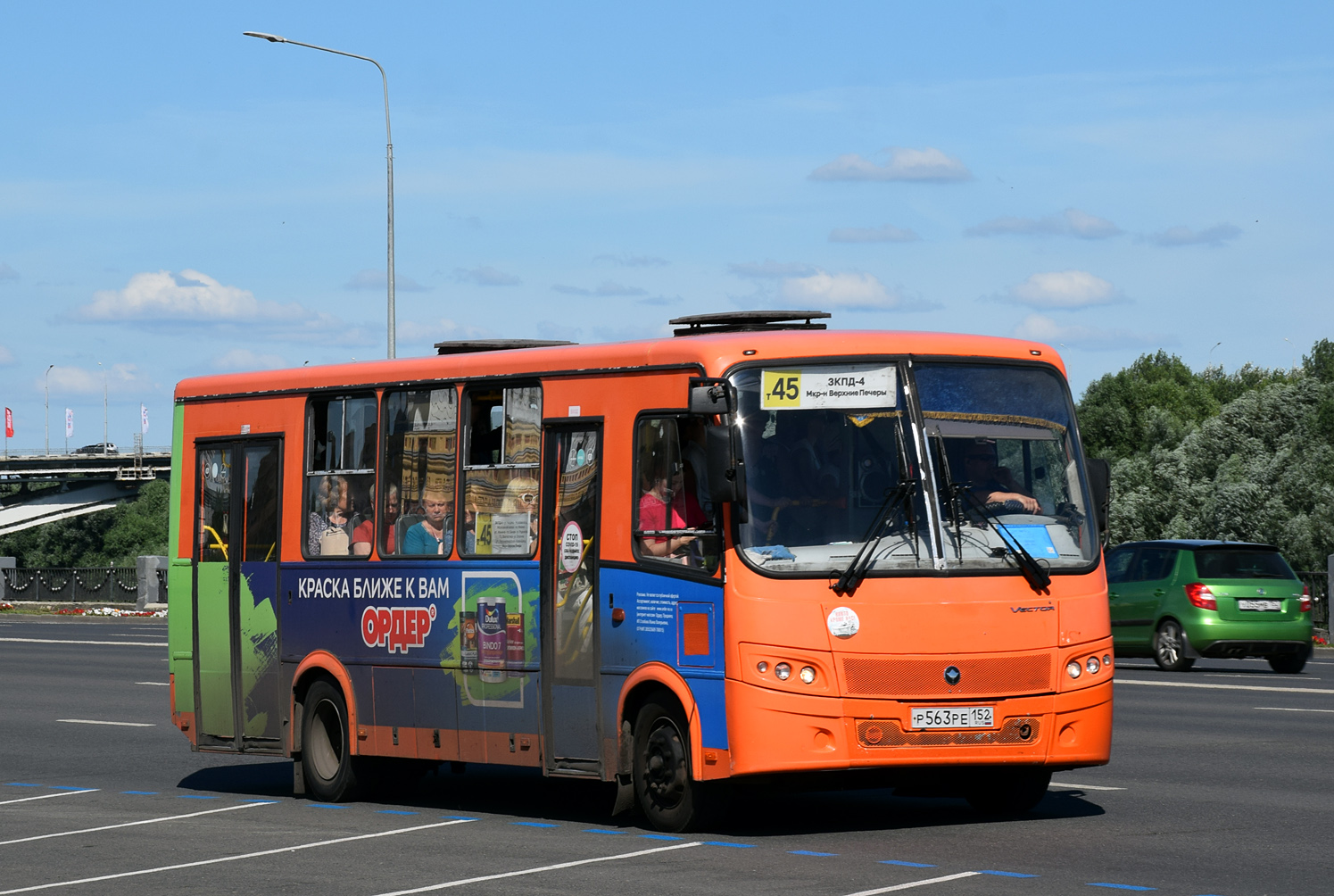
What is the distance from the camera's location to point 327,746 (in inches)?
573

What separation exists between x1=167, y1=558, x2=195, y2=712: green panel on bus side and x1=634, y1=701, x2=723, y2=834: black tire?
517 cm

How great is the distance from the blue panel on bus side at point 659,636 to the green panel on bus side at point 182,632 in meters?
4.94

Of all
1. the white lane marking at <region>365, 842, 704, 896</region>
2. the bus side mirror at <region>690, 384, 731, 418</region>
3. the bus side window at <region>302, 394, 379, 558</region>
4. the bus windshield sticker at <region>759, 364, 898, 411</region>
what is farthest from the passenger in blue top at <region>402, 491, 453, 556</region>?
the white lane marking at <region>365, 842, 704, 896</region>

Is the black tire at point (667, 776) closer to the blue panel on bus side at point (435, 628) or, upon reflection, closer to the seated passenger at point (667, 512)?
the seated passenger at point (667, 512)

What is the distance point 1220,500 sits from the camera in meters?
85.4

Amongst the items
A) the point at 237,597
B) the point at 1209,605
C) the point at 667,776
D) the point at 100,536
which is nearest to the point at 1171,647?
the point at 1209,605

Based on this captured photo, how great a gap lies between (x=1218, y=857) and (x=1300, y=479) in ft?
251

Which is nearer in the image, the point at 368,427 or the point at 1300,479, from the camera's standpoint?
the point at 368,427

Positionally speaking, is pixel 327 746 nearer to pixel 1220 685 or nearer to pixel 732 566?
pixel 732 566

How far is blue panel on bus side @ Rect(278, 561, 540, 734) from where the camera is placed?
41.9 feet

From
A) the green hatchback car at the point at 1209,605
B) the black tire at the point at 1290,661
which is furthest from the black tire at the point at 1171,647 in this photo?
the black tire at the point at 1290,661

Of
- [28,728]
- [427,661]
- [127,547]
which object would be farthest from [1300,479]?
[127,547]

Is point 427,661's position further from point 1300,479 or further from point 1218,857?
point 1300,479

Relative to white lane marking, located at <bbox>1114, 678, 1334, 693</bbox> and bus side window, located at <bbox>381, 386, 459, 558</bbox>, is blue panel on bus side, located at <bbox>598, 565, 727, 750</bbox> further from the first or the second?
white lane marking, located at <bbox>1114, 678, 1334, 693</bbox>
